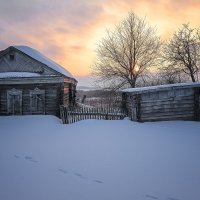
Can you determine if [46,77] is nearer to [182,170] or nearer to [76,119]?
[76,119]

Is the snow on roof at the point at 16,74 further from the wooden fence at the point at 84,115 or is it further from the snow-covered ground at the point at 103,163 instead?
the snow-covered ground at the point at 103,163

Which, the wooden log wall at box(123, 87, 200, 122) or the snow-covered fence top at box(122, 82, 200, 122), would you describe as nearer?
the snow-covered fence top at box(122, 82, 200, 122)

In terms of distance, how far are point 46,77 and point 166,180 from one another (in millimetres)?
13761

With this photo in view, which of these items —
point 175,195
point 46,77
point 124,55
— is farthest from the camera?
point 124,55

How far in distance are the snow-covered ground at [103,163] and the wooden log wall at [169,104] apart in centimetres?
129

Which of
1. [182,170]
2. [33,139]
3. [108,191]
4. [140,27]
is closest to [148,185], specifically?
[108,191]

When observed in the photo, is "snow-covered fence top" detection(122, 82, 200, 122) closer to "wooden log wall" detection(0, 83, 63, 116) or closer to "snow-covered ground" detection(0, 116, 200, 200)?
"snow-covered ground" detection(0, 116, 200, 200)

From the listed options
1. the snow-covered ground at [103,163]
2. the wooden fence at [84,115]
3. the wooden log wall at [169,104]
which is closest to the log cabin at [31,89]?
the wooden fence at [84,115]

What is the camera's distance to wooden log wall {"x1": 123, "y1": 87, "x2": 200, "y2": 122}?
12484mm

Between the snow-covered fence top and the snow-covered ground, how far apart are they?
129 centimetres

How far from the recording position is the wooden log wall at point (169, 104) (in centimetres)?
1248

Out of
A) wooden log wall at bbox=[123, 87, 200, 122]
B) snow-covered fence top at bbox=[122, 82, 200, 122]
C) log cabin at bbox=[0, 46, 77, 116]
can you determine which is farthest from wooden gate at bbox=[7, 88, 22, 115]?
wooden log wall at bbox=[123, 87, 200, 122]

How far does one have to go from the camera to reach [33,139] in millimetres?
9906

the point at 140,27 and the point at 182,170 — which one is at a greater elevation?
the point at 140,27
